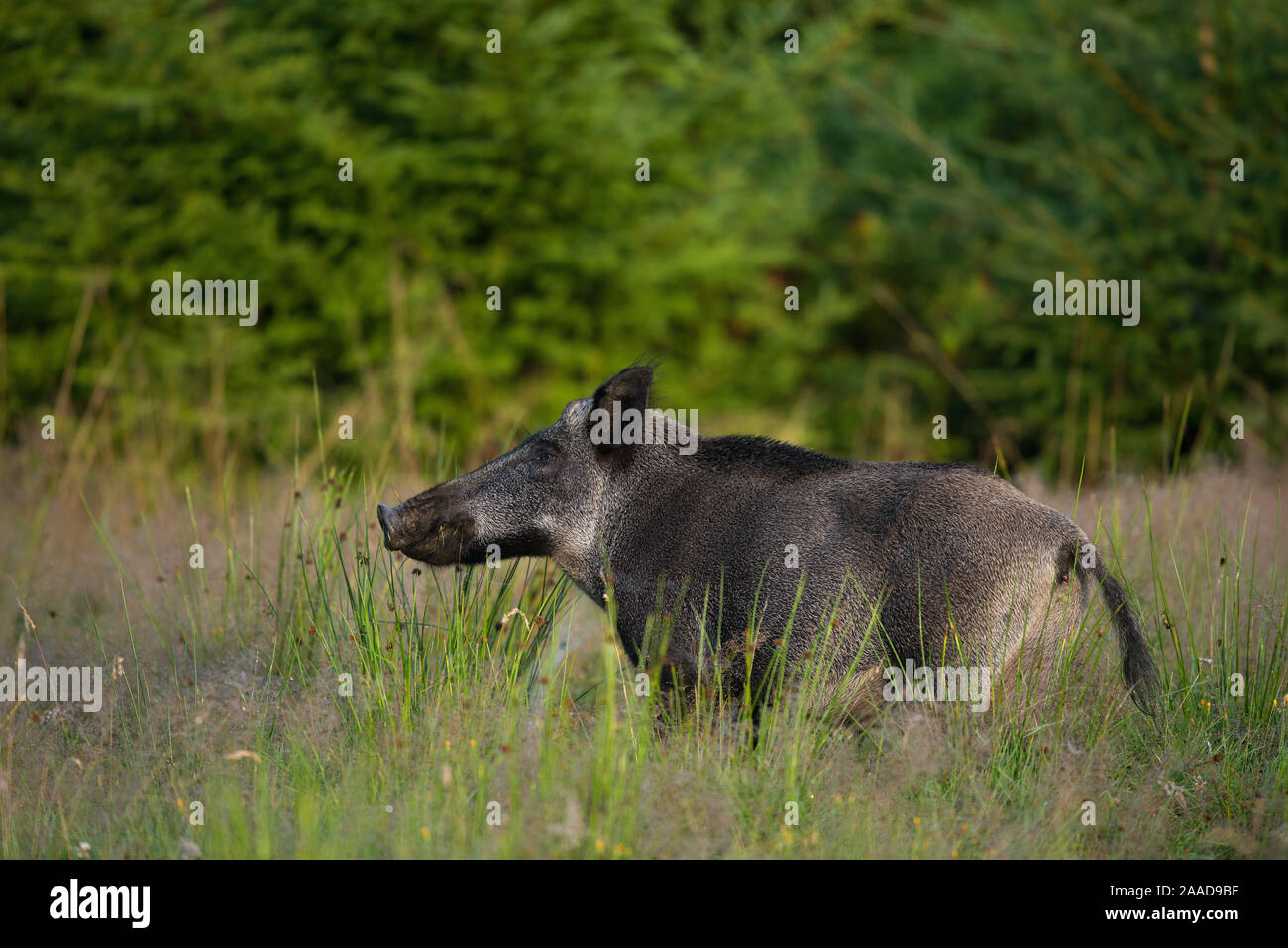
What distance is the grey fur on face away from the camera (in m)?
4.91

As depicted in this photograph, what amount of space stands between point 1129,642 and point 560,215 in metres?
8.95

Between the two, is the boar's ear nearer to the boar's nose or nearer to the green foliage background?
the boar's nose

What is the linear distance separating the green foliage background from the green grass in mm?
4885

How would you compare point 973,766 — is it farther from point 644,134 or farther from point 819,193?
point 819,193

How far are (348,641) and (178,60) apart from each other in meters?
8.14

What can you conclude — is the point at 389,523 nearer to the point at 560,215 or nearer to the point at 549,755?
the point at 549,755

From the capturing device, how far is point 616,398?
18.1ft

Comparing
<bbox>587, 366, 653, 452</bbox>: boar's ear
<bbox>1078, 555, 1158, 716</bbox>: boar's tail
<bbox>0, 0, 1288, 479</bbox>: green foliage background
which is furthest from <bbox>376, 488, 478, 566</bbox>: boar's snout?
<bbox>0, 0, 1288, 479</bbox>: green foliage background

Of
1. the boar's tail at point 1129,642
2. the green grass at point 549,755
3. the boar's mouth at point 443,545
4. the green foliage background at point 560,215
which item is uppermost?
the green foliage background at point 560,215

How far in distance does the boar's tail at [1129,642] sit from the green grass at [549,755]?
86 millimetres

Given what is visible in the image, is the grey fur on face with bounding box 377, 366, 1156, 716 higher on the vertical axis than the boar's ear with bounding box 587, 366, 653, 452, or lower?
lower

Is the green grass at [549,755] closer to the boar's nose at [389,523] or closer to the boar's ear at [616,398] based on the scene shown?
the boar's nose at [389,523]

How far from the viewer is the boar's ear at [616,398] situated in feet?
17.9

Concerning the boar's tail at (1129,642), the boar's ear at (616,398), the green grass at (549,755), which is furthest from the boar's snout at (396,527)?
the boar's tail at (1129,642)
